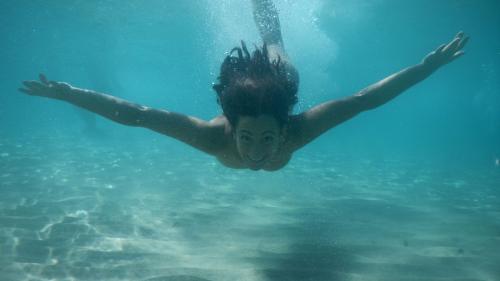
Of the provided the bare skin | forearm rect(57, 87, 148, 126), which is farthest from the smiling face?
forearm rect(57, 87, 148, 126)

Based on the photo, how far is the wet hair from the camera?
14.3 feet

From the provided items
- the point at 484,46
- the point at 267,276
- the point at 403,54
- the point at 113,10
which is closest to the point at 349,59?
the point at 403,54

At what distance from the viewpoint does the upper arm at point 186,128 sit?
15.7 ft

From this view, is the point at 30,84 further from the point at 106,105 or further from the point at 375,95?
the point at 375,95

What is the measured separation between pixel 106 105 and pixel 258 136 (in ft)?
6.52

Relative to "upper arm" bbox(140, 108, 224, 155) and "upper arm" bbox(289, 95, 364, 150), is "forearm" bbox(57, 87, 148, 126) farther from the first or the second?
"upper arm" bbox(289, 95, 364, 150)

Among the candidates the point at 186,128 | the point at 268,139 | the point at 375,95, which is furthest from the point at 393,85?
the point at 186,128

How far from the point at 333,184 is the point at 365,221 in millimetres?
5103

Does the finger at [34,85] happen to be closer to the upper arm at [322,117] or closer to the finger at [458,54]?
the upper arm at [322,117]

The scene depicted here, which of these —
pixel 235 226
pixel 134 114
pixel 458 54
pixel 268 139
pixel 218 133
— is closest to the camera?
pixel 268 139

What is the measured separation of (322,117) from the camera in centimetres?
527

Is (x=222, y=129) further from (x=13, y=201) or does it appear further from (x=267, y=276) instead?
(x=13, y=201)

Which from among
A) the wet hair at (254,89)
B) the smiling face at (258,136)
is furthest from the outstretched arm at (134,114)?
the smiling face at (258,136)

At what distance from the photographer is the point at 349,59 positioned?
60438 millimetres
